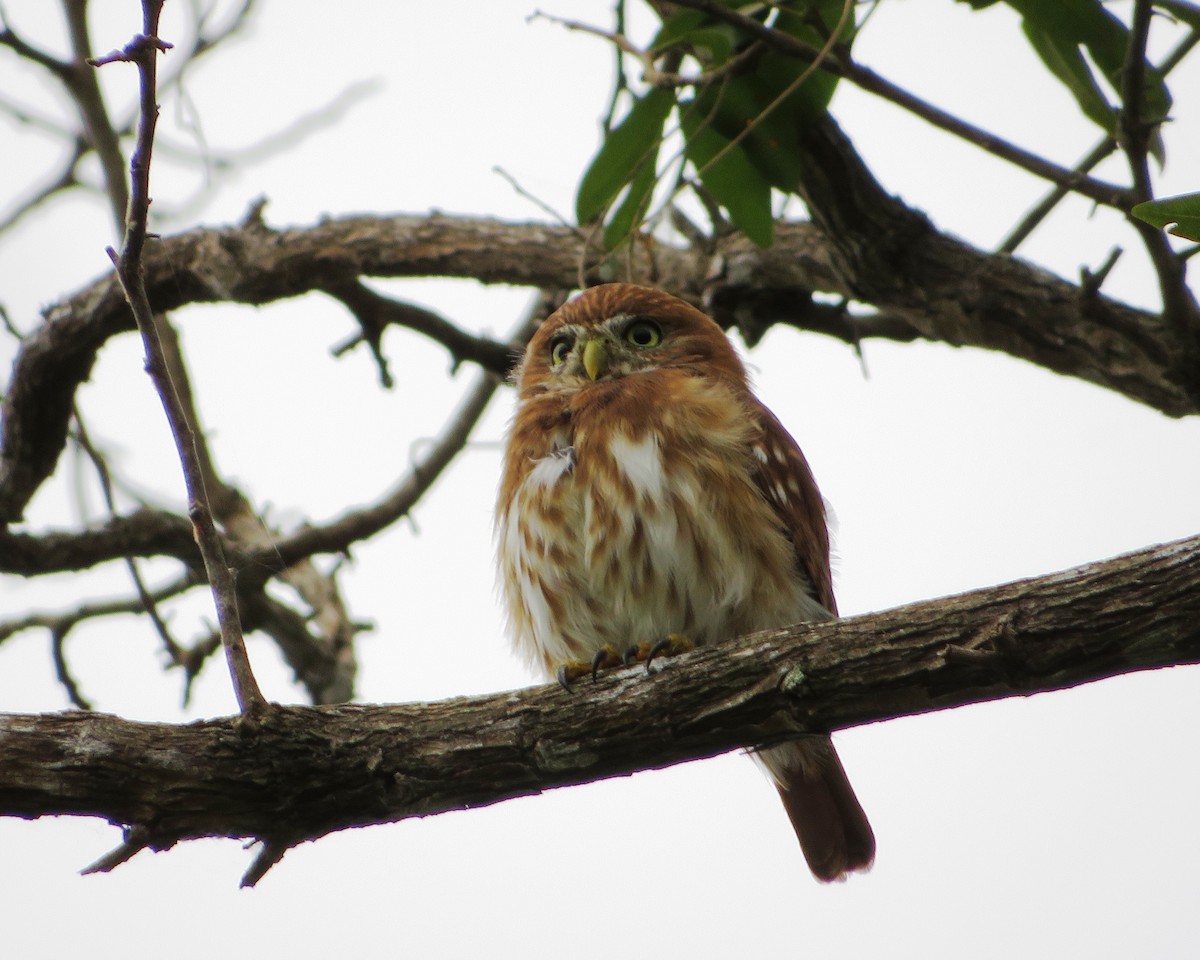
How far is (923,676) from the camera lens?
2977mm

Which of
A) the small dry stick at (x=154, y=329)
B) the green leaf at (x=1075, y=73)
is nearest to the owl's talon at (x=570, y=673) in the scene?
the small dry stick at (x=154, y=329)

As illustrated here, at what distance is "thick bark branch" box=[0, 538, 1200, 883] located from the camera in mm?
2838

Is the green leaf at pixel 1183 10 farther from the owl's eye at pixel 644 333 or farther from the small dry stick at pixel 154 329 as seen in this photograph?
the small dry stick at pixel 154 329

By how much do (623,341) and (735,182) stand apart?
2.76 feet

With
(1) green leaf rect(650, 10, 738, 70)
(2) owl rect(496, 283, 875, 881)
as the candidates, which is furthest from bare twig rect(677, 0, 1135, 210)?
(2) owl rect(496, 283, 875, 881)

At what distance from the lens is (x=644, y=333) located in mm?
5090

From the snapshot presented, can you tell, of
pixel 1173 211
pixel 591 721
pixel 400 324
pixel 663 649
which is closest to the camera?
pixel 1173 211

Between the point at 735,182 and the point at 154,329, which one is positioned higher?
the point at 735,182

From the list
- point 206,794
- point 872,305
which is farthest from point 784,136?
point 206,794

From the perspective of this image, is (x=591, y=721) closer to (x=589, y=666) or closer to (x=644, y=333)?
(x=589, y=666)

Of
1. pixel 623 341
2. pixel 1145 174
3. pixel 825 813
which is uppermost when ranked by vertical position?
pixel 623 341

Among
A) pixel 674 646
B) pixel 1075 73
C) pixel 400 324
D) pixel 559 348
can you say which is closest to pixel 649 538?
pixel 674 646

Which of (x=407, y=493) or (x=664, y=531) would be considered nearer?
(x=664, y=531)

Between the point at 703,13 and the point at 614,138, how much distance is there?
48 centimetres
